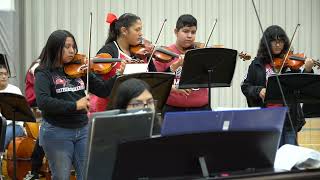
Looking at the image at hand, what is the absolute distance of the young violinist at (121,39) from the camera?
416 centimetres

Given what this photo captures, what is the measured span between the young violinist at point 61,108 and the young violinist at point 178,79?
87cm

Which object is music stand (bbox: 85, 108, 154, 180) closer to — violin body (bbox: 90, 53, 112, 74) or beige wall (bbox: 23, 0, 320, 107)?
violin body (bbox: 90, 53, 112, 74)

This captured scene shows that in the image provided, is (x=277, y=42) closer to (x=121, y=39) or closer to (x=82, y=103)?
(x=121, y=39)

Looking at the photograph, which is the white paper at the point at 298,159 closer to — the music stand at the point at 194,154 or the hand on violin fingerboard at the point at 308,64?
the music stand at the point at 194,154

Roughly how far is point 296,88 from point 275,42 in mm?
556

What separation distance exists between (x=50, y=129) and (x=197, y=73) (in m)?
1.13

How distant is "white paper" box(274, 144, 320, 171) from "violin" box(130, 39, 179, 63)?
7.07 ft

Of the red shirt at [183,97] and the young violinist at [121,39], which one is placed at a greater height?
the young violinist at [121,39]

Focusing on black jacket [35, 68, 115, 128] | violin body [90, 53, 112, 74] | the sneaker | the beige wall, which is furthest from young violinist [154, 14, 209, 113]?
the beige wall

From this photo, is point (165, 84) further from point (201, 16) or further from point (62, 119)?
point (201, 16)

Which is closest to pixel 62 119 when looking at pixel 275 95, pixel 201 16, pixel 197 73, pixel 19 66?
pixel 197 73

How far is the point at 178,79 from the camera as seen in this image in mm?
4223

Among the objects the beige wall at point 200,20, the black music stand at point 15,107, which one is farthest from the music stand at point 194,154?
the beige wall at point 200,20

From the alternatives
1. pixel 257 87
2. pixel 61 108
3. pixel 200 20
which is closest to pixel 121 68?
pixel 61 108
